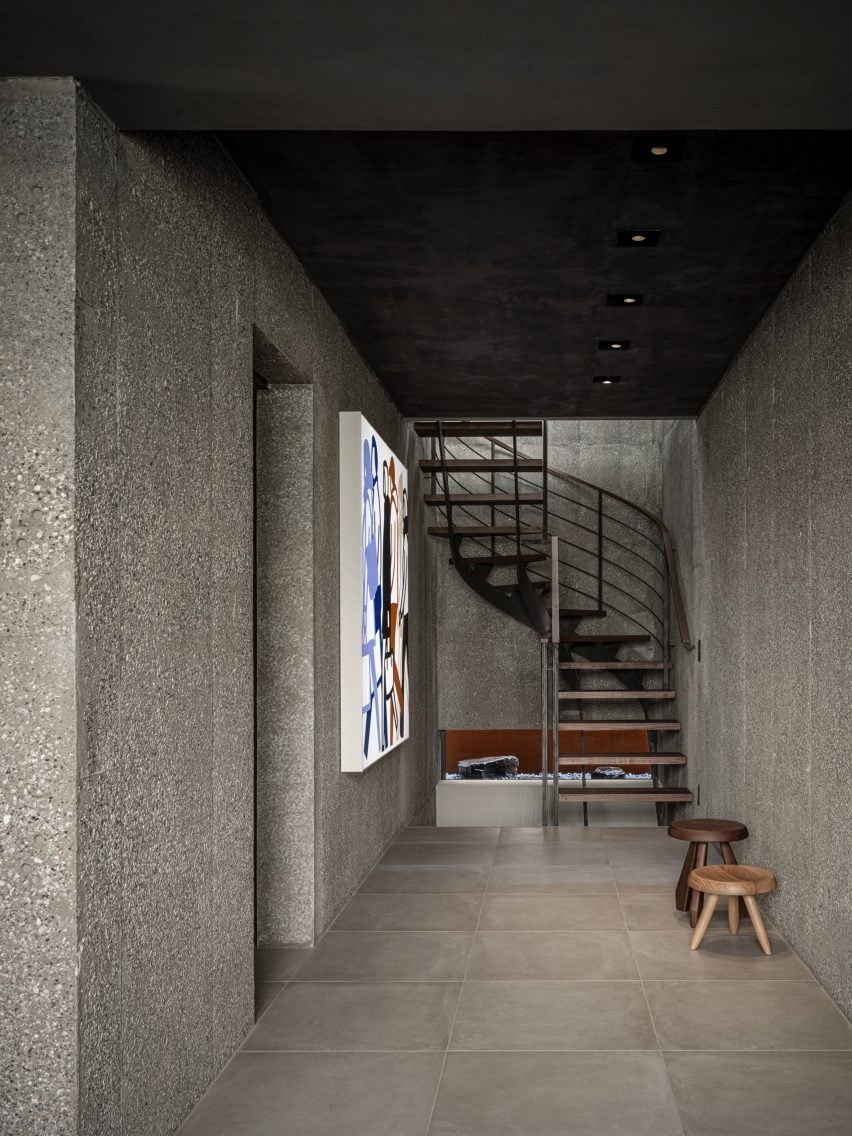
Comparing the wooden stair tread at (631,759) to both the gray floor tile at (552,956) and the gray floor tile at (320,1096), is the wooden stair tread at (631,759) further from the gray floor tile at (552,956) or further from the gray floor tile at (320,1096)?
the gray floor tile at (320,1096)

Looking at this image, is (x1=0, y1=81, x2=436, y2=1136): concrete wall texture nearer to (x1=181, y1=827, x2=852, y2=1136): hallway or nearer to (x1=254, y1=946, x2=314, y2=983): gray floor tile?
(x1=181, y1=827, x2=852, y2=1136): hallway

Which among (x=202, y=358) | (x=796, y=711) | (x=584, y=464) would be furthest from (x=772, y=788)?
(x=584, y=464)

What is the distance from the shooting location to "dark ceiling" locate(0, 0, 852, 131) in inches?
80.9

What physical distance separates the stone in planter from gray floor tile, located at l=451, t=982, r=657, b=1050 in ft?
22.3

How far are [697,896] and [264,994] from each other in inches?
76.3

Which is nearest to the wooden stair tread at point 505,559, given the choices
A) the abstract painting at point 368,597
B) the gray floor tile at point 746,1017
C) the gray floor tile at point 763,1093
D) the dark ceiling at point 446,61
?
the abstract painting at point 368,597

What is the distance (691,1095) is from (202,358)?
2.41m

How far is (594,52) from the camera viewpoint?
220cm

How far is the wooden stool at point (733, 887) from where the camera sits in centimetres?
426

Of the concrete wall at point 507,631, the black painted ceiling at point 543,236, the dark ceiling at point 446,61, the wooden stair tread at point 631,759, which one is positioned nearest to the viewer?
the dark ceiling at point 446,61

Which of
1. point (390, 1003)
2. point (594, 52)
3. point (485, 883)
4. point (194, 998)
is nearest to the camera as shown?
point (594, 52)

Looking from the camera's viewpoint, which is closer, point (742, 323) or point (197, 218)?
point (197, 218)

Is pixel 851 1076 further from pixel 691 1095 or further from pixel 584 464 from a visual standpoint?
pixel 584 464

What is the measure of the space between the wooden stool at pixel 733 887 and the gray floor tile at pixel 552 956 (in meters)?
0.33
